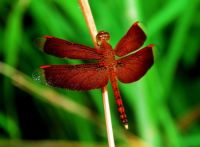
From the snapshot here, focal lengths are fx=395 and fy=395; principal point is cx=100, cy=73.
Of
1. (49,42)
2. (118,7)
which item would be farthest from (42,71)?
(118,7)

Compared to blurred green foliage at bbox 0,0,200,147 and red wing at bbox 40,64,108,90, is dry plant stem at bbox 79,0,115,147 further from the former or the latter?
blurred green foliage at bbox 0,0,200,147

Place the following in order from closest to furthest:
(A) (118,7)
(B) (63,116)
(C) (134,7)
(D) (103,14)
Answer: (C) (134,7) → (D) (103,14) → (A) (118,7) → (B) (63,116)

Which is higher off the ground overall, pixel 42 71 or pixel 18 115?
pixel 18 115

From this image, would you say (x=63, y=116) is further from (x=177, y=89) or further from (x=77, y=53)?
(x=77, y=53)

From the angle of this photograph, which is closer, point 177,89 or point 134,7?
point 134,7

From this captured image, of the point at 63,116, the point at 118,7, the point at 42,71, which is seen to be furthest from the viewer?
the point at 63,116

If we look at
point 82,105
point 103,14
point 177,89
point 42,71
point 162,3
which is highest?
point 162,3

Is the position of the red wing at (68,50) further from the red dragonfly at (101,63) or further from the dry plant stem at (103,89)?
the dry plant stem at (103,89)

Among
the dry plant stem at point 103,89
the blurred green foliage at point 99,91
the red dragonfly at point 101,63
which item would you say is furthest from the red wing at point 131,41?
the blurred green foliage at point 99,91
